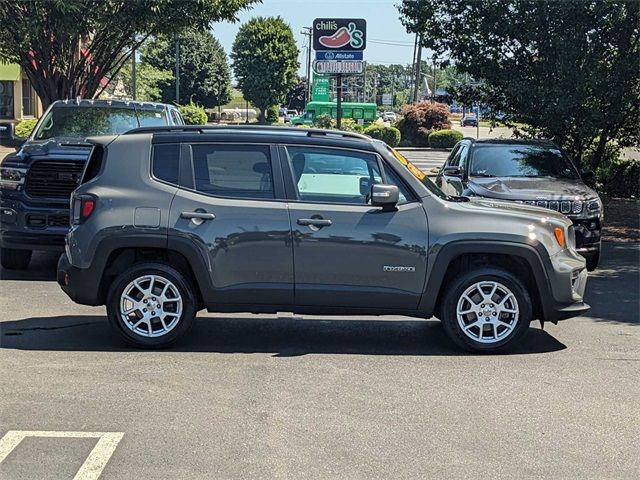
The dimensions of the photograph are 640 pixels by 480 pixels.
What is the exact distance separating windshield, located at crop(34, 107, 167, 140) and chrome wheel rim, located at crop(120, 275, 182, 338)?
4.75 metres

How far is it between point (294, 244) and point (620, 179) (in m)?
14.8

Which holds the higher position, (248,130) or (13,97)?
(13,97)

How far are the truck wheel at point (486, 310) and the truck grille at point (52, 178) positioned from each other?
197 inches

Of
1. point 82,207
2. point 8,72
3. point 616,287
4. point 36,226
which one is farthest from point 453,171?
point 8,72

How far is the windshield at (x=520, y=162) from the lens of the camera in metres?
11.8

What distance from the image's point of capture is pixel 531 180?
11359 millimetres

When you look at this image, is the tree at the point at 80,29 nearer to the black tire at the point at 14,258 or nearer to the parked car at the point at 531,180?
→ the black tire at the point at 14,258

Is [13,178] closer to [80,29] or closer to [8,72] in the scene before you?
[80,29]

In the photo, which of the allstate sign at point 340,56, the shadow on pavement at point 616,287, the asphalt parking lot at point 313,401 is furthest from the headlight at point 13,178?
the allstate sign at point 340,56

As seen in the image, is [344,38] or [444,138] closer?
[344,38]

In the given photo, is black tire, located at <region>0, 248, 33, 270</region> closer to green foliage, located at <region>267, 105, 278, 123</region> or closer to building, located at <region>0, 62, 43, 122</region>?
building, located at <region>0, 62, 43, 122</region>

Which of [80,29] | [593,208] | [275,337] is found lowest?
[275,337]

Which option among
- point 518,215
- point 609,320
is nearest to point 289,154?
point 518,215

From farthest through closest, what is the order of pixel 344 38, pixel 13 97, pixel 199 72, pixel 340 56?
1. pixel 199 72
2. pixel 13 97
3. pixel 344 38
4. pixel 340 56
